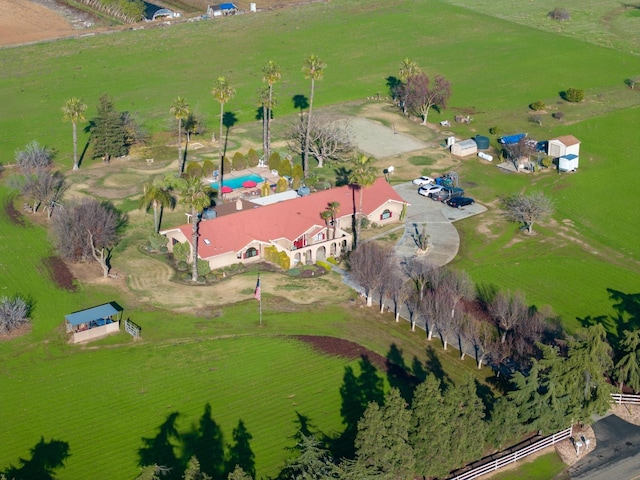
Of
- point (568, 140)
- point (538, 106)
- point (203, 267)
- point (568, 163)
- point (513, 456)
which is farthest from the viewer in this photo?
point (538, 106)

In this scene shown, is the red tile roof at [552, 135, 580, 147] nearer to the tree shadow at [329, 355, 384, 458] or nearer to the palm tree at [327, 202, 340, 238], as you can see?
the palm tree at [327, 202, 340, 238]

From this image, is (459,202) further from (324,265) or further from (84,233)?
(84,233)

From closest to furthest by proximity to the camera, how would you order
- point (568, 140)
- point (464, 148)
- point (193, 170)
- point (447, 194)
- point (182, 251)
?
1. point (182, 251)
2. point (447, 194)
3. point (193, 170)
4. point (568, 140)
5. point (464, 148)

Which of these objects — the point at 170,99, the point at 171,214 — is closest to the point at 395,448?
the point at 171,214

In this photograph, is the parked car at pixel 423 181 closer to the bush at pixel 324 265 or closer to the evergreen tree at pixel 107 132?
the bush at pixel 324 265

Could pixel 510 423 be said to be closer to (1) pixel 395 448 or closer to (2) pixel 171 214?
(1) pixel 395 448

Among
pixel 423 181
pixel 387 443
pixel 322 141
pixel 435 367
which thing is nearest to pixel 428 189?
pixel 423 181

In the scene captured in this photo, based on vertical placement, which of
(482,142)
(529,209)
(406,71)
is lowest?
(482,142)
